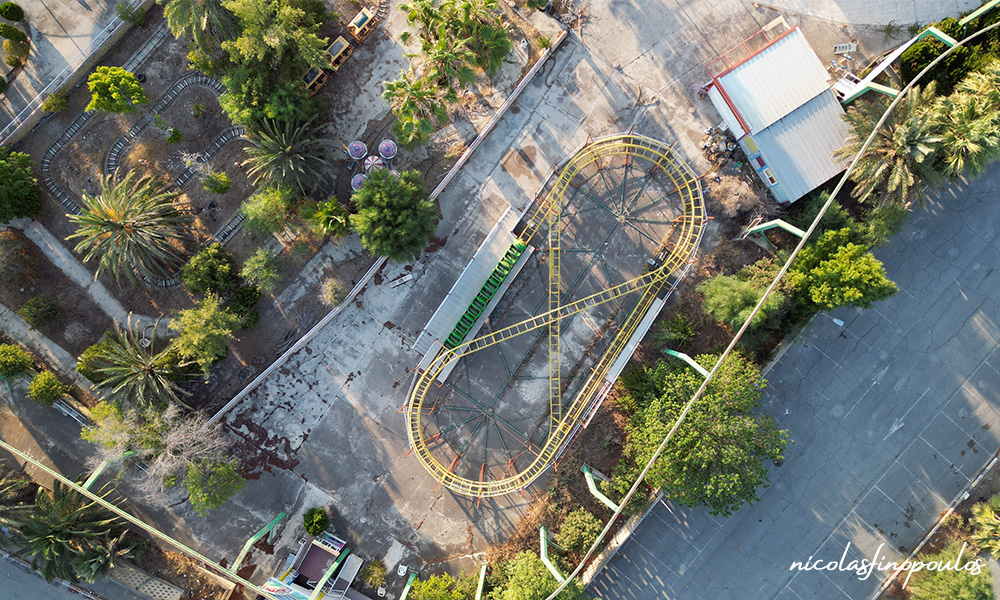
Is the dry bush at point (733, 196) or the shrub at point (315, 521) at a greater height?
the shrub at point (315, 521)

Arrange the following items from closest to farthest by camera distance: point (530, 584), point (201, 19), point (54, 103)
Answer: point (201, 19) < point (530, 584) < point (54, 103)

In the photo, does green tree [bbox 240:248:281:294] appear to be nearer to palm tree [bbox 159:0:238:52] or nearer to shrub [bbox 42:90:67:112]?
palm tree [bbox 159:0:238:52]

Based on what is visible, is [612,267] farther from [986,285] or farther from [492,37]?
[986,285]

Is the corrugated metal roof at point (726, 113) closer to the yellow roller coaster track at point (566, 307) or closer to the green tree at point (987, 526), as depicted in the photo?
the yellow roller coaster track at point (566, 307)

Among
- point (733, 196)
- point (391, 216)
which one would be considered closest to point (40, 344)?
point (391, 216)

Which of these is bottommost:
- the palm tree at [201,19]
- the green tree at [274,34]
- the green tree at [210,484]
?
the green tree at [210,484]

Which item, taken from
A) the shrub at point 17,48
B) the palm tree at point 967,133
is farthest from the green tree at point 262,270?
the palm tree at point 967,133

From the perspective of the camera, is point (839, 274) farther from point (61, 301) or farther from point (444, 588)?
point (61, 301)

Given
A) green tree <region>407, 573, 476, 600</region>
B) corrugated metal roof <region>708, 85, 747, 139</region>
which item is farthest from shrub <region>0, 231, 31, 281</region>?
corrugated metal roof <region>708, 85, 747, 139</region>
